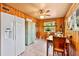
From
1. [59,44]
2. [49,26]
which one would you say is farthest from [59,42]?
[49,26]

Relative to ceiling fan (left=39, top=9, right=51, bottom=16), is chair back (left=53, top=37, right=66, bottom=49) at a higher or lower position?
lower

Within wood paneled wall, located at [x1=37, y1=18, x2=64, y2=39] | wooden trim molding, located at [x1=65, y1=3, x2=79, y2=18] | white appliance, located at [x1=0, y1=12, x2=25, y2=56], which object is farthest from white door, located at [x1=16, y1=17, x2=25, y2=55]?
wooden trim molding, located at [x1=65, y1=3, x2=79, y2=18]

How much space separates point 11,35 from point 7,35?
0.16 m

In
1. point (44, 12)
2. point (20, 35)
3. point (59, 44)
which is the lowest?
point (59, 44)

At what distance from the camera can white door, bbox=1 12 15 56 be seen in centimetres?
253

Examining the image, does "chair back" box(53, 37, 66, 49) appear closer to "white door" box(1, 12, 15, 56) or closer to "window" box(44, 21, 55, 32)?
"window" box(44, 21, 55, 32)

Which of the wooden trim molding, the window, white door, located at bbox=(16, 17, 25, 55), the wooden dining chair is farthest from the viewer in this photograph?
white door, located at bbox=(16, 17, 25, 55)

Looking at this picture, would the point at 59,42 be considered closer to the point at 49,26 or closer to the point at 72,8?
the point at 49,26

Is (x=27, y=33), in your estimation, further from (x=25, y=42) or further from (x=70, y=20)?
(x=70, y=20)

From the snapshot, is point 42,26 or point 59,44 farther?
point 59,44

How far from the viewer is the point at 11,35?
9.23ft

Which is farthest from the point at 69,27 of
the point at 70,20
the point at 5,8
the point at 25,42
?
the point at 5,8

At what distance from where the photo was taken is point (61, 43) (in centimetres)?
286

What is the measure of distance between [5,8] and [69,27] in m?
1.65
